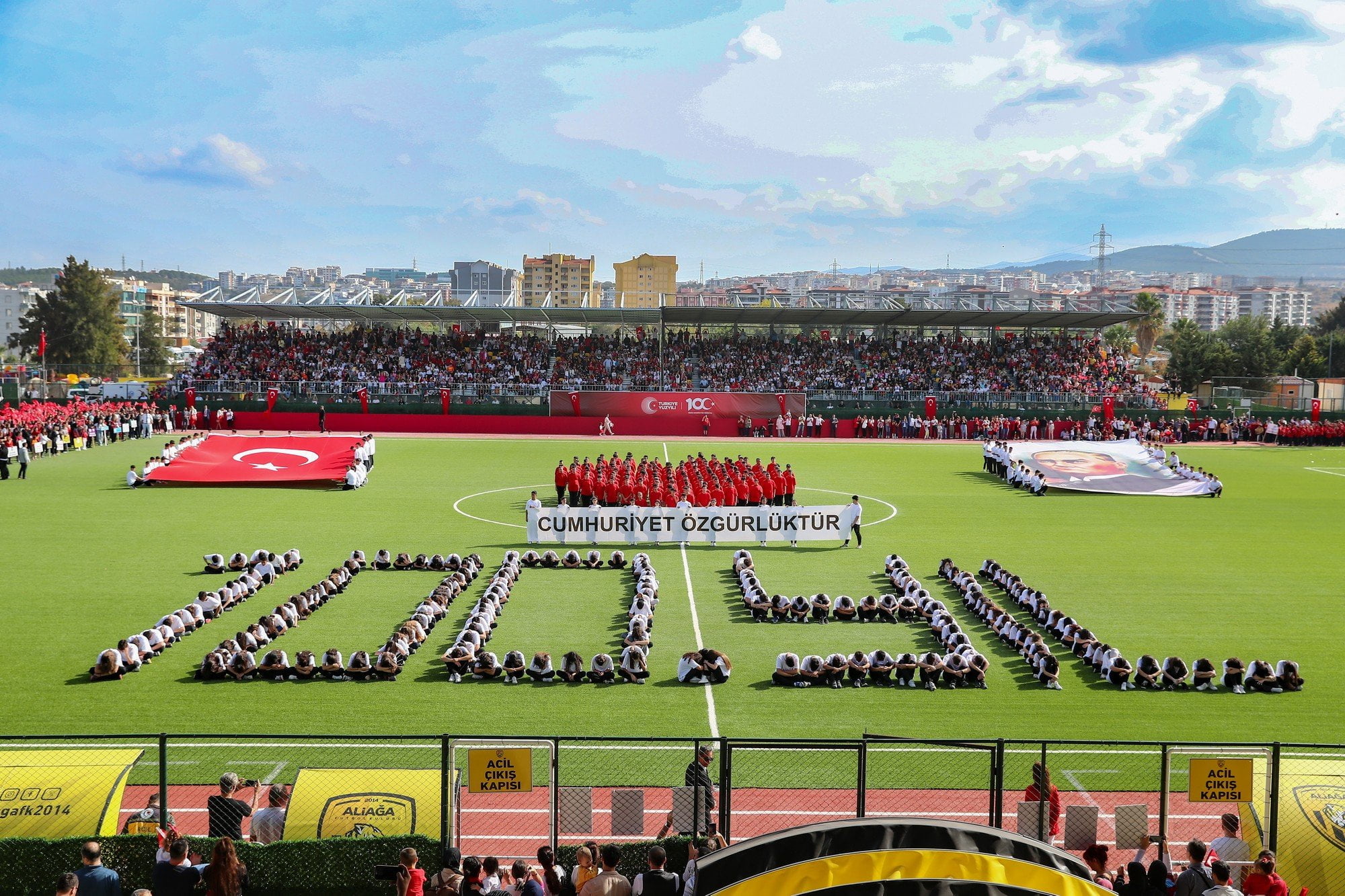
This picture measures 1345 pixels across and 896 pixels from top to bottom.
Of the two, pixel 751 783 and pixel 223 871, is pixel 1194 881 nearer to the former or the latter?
pixel 751 783

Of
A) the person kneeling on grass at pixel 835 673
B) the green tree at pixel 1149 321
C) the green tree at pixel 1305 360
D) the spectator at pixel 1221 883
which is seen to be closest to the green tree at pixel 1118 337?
the green tree at pixel 1149 321

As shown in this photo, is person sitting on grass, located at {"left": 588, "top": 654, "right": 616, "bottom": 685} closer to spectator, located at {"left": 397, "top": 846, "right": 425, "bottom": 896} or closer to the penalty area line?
the penalty area line

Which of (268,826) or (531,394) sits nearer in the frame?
(268,826)

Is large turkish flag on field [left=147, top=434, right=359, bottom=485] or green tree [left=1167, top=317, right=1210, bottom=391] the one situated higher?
green tree [left=1167, top=317, right=1210, bottom=391]

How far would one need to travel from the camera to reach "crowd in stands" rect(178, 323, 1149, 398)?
190ft

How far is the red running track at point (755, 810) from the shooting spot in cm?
949

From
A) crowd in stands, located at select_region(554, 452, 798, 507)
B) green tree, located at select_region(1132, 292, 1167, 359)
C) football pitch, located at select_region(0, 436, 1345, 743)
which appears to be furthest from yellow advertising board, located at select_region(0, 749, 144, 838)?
green tree, located at select_region(1132, 292, 1167, 359)

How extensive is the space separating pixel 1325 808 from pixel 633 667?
823 centimetres

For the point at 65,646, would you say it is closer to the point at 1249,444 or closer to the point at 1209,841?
the point at 1209,841

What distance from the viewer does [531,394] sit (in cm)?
5450

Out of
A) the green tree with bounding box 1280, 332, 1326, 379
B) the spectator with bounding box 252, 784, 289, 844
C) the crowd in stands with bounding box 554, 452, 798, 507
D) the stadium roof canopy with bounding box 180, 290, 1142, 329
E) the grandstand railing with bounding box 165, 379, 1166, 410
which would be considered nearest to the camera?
the spectator with bounding box 252, 784, 289, 844

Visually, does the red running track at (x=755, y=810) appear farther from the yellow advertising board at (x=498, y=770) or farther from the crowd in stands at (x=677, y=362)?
the crowd in stands at (x=677, y=362)

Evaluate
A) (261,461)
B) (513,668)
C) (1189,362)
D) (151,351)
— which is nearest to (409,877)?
(513,668)

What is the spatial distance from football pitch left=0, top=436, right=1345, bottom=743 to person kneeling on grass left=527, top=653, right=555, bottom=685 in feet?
0.75
